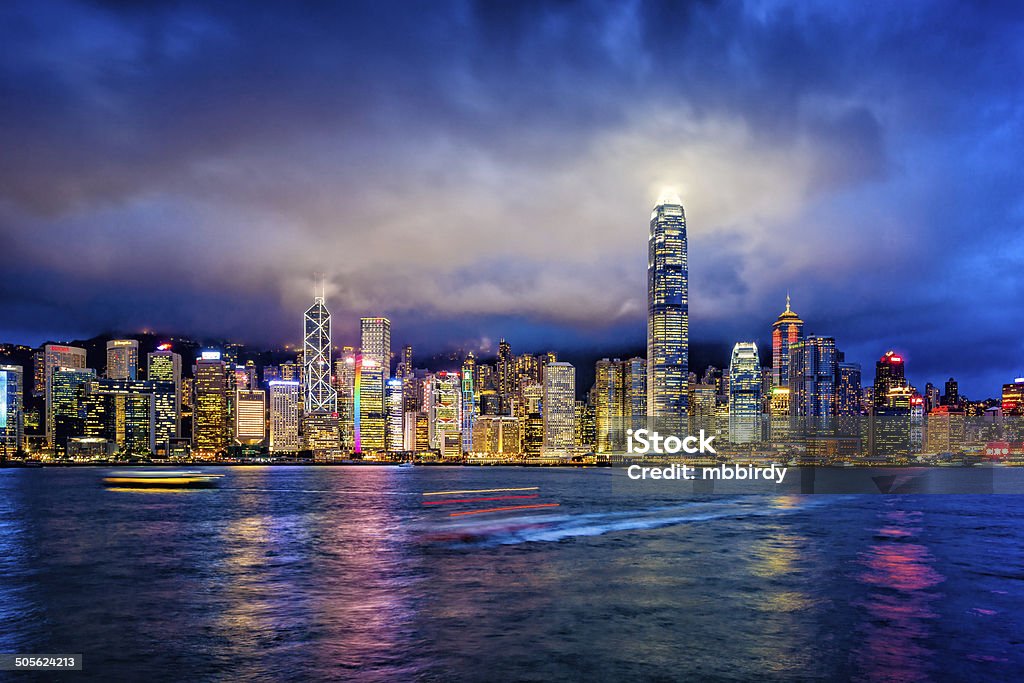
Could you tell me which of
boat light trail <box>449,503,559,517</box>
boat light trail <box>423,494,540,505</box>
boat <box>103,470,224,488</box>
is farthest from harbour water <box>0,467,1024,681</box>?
boat <box>103,470,224,488</box>

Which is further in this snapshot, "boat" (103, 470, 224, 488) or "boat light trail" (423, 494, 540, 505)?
"boat" (103, 470, 224, 488)

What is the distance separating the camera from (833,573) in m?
51.6

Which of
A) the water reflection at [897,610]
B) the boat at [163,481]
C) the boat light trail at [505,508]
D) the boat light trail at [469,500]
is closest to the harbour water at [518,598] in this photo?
the water reflection at [897,610]

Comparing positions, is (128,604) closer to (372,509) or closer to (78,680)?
(78,680)

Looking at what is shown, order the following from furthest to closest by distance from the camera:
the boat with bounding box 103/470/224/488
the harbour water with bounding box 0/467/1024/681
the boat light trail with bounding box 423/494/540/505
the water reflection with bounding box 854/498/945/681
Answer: the boat with bounding box 103/470/224/488, the boat light trail with bounding box 423/494/540/505, the harbour water with bounding box 0/467/1024/681, the water reflection with bounding box 854/498/945/681

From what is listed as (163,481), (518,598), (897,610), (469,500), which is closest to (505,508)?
(469,500)

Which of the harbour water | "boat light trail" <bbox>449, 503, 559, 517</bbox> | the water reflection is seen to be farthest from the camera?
"boat light trail" <bbox>449, 503, 559, 517</bbox>

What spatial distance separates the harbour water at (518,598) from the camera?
30.3 m

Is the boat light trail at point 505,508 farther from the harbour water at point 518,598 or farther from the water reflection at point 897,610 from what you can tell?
the water reflection at point 897,610

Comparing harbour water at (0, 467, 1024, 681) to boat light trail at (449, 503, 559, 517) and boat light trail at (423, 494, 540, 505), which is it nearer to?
boat light trail at (449, 503, 559, 517)

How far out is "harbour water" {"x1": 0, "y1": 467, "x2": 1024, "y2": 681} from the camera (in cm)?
3028

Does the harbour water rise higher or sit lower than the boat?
higher

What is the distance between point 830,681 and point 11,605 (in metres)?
38.1

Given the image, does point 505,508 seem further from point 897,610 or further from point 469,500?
point 897,610
